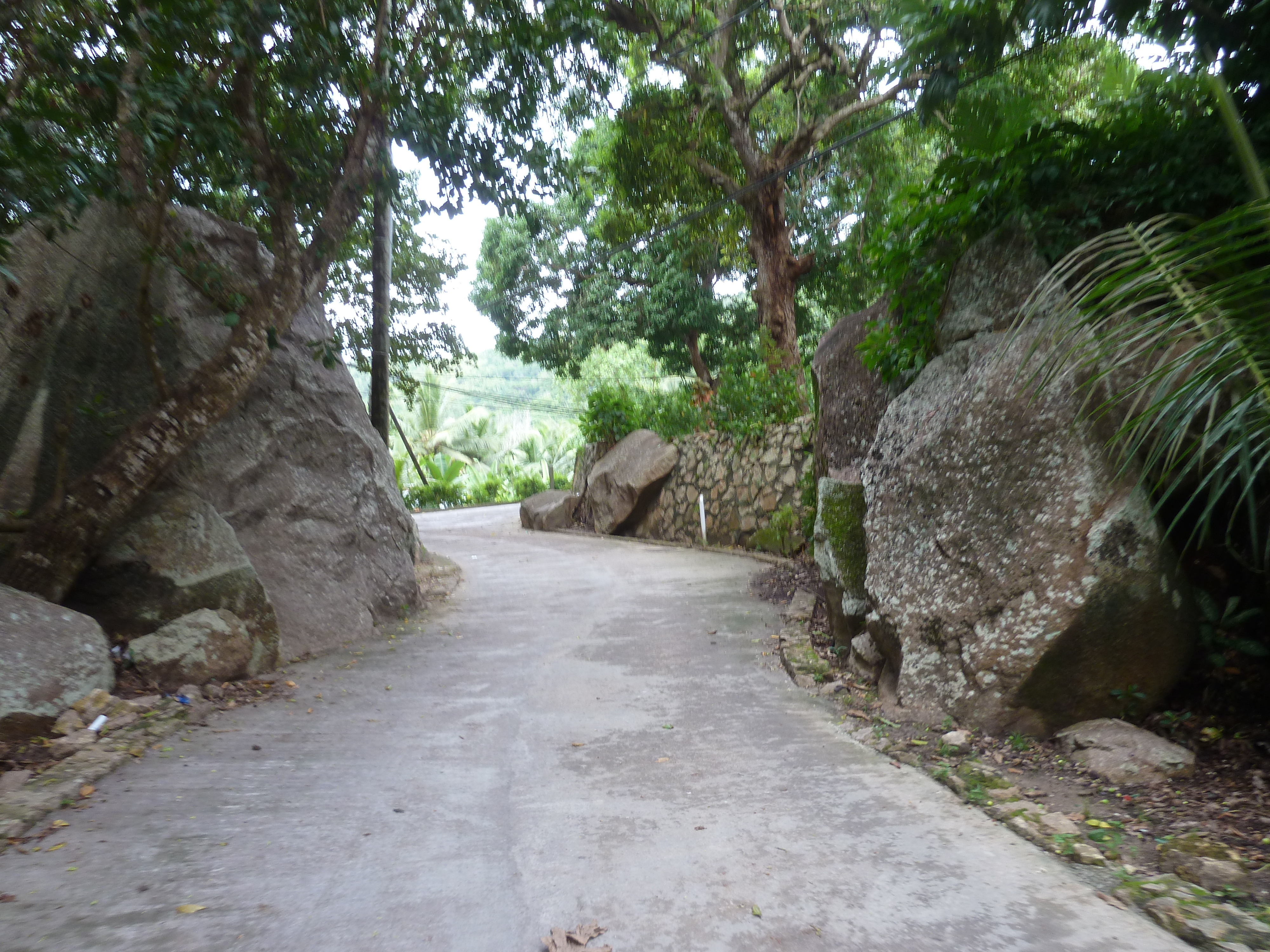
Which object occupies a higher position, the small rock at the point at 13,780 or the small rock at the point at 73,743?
the small rock at the point at 73,743

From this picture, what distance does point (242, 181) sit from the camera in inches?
312

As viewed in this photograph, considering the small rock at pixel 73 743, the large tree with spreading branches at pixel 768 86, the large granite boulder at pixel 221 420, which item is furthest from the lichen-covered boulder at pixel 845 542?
the large tree with spreading branches at pixel 768 86

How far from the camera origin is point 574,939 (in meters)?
2.69

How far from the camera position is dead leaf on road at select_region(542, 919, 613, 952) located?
2.62 metres

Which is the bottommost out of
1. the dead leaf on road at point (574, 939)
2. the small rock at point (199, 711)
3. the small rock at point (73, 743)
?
the dead leaf on road at point (574, 939)

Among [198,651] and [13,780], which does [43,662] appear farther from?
[198,651]

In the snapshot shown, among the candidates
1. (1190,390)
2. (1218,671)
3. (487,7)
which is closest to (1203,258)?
(1190,390)

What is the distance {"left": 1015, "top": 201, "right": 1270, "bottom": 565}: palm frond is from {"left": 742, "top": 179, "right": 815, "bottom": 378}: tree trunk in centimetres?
1068

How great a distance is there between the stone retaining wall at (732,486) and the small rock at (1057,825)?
23.4ft

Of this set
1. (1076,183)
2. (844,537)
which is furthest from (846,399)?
(1076,183)

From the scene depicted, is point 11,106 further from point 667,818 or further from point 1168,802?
point 1168,802

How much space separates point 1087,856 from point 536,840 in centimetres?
210

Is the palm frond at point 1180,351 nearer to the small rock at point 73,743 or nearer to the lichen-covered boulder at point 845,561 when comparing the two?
the lichen-covered boulder at point 845,561

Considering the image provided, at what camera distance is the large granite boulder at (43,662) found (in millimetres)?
4355
